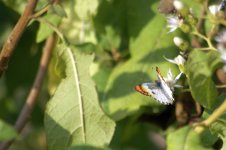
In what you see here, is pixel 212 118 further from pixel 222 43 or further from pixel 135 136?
pixel 135 136

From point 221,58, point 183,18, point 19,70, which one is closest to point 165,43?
point 183,18

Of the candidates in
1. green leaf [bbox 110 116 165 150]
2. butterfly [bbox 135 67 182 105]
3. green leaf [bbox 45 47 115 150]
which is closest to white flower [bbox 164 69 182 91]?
butterfly [bbox 135 67 182 105]

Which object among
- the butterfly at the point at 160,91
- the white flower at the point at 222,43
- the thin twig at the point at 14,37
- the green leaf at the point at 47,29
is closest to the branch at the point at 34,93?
the green leaf at the point at 47,29

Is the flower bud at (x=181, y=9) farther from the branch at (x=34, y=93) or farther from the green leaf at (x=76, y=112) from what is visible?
the branch at (x=34, y=93)

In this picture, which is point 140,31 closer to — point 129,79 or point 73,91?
point 129,79

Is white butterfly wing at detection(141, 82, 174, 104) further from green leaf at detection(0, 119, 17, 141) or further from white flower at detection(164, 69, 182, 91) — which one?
green leaf at detection(0, 119, 17, 141)

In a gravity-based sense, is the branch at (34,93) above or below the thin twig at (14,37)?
below

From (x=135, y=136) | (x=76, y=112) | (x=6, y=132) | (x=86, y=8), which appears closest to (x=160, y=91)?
(x=76, y=112)
